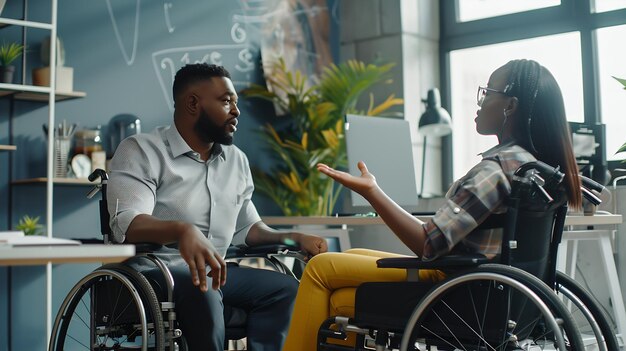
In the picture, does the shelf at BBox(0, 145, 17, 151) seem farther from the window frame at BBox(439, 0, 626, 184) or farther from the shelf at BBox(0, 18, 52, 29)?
the window frame at BBox(439, 0, 626, 184)

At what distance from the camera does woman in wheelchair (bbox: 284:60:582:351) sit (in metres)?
2.05

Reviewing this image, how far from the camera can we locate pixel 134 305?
233 cm

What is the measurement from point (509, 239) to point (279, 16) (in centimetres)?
333

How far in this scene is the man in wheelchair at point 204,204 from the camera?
7.54ft

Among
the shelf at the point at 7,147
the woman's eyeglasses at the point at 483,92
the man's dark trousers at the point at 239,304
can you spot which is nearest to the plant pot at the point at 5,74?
the shelf at the point at 7,147

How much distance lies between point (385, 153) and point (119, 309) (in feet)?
5.30

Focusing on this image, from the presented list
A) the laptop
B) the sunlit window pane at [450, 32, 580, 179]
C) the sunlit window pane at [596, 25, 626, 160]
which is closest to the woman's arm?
the laptop

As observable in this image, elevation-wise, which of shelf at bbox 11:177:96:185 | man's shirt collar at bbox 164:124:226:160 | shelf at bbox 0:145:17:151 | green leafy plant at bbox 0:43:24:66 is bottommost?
shelf at bbox 11:177:96:185

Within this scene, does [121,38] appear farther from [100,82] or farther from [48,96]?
[48,96]

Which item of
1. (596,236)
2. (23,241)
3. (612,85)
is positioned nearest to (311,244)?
(23,241)

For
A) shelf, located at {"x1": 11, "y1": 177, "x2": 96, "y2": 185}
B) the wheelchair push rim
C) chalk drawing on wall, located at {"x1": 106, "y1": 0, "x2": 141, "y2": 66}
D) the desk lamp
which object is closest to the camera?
the wheelchair push rim

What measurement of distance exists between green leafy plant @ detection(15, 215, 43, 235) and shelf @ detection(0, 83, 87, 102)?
22.2 inches

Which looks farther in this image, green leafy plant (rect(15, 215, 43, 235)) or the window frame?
the window frame

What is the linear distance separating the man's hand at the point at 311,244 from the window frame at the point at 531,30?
8.85 feet
